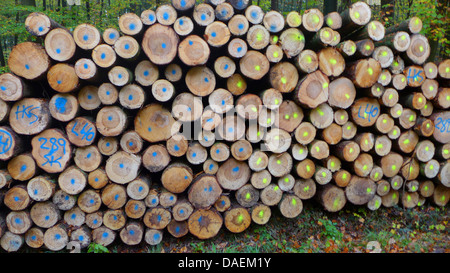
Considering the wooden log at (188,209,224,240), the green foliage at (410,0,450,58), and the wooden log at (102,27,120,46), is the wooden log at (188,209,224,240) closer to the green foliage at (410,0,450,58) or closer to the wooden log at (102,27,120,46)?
the wooden log at (102,27,120,46)

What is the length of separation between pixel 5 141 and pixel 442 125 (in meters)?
5.67

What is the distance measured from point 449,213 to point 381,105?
80.5 inches

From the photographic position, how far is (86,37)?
291cm

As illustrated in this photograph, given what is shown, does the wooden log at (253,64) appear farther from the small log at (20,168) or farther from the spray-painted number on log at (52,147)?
the small log at (20,168)

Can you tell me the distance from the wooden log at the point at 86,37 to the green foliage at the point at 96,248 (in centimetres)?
237

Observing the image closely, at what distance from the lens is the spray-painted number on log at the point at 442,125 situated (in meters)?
3.69

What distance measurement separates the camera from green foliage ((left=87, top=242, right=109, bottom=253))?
3193 mm

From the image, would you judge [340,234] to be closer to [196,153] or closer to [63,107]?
[196,153]

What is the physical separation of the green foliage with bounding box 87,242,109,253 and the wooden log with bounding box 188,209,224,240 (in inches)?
42.0

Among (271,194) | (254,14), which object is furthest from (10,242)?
(254,14)

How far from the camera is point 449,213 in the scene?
391 cm
